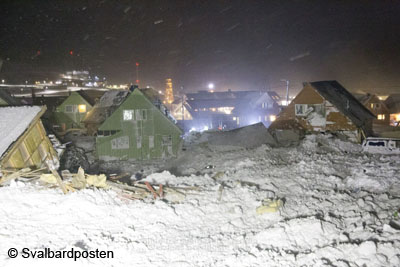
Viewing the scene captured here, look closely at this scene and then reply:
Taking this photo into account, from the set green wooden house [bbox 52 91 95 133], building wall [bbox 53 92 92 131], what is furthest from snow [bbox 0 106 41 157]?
building wall [bbox 53 92 92 131]

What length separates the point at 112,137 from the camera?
2892 cm

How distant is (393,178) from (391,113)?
50527 millimetres

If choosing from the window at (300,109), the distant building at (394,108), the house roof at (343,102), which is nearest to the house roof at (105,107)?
the window at (300,109)

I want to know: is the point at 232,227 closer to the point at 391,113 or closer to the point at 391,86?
the point at 391,113

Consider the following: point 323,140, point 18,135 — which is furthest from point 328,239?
point 323,140

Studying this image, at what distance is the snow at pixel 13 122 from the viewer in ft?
41.8

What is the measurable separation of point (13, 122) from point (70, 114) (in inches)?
1330

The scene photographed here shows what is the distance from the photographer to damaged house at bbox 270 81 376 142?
28312mm

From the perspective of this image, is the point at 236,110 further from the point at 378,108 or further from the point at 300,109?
the point at 300,109

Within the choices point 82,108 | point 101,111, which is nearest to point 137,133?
point 101,111

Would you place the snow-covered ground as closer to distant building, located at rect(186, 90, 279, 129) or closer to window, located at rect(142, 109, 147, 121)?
window, located at rect(142, 109, 147, 121)

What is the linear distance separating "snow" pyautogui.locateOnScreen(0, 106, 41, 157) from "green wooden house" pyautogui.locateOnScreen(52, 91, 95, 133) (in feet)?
103

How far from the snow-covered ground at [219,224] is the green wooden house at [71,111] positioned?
38.4 m

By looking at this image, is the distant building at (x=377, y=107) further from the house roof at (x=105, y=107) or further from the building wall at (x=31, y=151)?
the building wall at (x=31, y=151)
